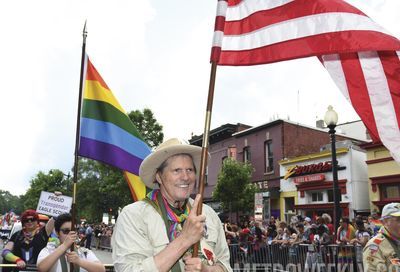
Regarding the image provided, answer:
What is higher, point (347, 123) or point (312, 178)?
point (347, 123)

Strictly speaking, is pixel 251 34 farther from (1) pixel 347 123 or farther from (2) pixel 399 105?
(1) pixel 347 123

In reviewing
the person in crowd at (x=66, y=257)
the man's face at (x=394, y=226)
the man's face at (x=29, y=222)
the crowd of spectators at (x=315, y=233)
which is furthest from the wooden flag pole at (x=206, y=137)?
the crowd of spectators at (x=315, y=233)

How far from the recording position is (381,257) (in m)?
4.91

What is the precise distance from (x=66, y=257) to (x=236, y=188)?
24.9 m

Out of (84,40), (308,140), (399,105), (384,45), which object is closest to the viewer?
(384,45)

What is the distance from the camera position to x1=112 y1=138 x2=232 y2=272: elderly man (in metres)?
2.35

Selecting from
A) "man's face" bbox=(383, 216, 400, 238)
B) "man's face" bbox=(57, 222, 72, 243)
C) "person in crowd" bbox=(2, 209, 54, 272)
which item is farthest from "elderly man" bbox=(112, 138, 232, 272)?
"person in crowd" bbox=(2, 209, 54, 272)

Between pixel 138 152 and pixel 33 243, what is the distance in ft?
7.25

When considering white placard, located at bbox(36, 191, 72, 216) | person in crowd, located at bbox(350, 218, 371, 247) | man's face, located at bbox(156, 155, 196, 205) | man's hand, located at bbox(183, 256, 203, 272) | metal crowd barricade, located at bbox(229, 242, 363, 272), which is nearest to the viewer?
man's hand, located at bbox(183, 256, 203, 272)

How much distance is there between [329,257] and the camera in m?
10.4

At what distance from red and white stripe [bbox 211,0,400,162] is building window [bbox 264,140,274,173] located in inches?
1042

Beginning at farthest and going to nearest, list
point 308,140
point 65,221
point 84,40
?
1. point 308,140
2. point 84,40
3. point 65,221

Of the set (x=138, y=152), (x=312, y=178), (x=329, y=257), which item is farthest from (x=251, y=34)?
(x=312, y=178)

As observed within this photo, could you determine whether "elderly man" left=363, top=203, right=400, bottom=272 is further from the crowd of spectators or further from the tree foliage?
the tree foliage
